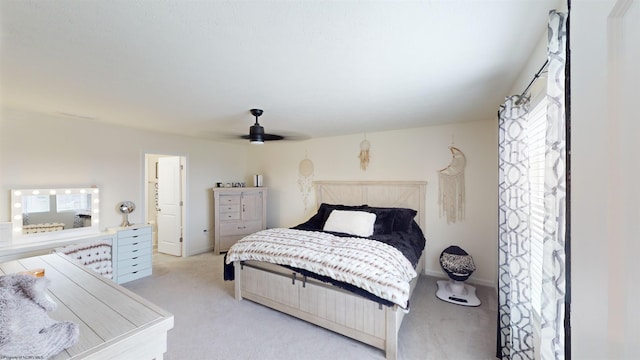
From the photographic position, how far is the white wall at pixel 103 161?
9.38ft

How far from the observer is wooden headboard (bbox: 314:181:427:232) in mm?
3762

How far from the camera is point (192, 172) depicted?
4.65m

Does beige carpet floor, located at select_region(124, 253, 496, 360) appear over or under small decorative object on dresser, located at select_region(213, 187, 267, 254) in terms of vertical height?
under

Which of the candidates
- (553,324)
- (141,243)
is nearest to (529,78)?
(553,324)

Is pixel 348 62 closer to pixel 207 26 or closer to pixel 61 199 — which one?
pixel 207 26

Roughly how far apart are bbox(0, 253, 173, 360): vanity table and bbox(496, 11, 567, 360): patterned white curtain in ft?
5.30

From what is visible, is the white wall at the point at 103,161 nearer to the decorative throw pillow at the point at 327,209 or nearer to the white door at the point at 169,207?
the white door at the point at 169,207

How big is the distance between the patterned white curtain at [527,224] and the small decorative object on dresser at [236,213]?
160 inches

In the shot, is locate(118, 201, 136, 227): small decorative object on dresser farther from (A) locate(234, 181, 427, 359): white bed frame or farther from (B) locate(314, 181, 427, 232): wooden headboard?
(B) locate(314, 181, 427, 232): wooden headboard

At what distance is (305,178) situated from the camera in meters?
4.91

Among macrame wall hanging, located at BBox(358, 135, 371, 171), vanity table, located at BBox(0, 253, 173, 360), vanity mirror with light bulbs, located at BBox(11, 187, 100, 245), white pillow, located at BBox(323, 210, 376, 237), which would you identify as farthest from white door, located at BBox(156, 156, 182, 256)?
vanity table, located at BBox(0, 253, 173, 360)
